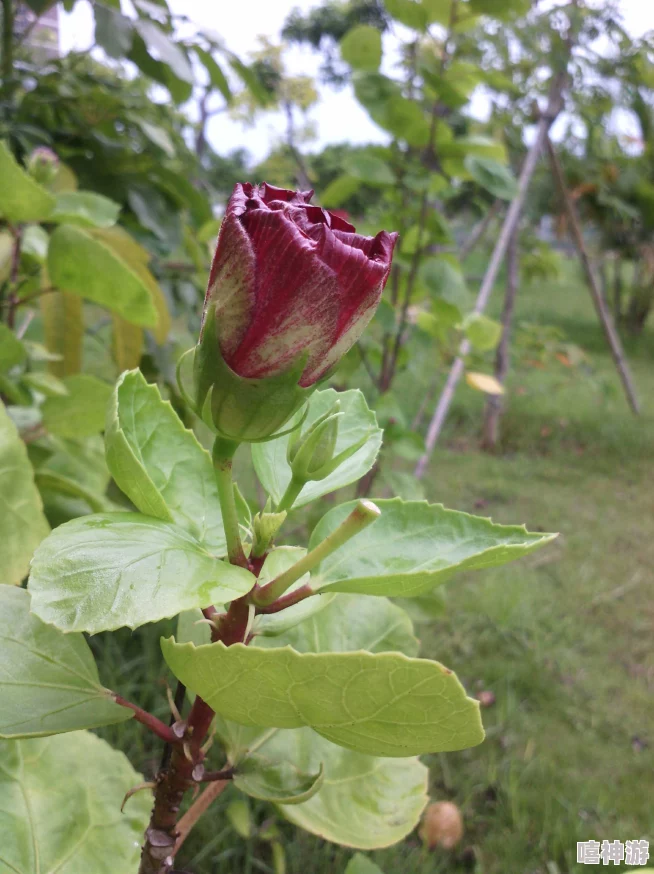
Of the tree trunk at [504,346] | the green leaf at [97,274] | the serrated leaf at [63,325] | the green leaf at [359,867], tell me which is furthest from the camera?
the tree trunk at [504,346]

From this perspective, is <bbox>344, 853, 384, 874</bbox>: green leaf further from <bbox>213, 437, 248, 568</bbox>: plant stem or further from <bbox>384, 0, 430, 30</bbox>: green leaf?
<bbox>384, 0, 430, 30</bbox>: green leaf

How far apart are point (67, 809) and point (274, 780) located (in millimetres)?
148

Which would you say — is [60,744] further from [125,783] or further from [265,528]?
[265,528]

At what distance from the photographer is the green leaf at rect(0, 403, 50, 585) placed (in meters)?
0.44

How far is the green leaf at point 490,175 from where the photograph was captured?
1.14 meters

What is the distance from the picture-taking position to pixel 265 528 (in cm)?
32

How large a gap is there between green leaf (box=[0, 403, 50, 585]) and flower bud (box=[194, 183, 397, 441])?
0.75 feet

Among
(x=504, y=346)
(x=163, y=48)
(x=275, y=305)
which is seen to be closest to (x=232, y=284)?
(x=275, y=305)

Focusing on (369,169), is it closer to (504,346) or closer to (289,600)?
(289,600)

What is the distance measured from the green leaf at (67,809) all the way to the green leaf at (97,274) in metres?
0.34

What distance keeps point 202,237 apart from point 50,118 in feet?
1.10

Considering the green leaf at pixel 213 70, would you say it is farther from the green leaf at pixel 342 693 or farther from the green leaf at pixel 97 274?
the green leaf at pixel 342 693

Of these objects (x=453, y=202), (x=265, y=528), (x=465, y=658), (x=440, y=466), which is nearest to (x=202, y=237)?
(x=465, y=658)

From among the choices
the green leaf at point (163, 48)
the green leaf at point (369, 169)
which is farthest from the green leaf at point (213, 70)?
the green leaf at point (369, 169)
